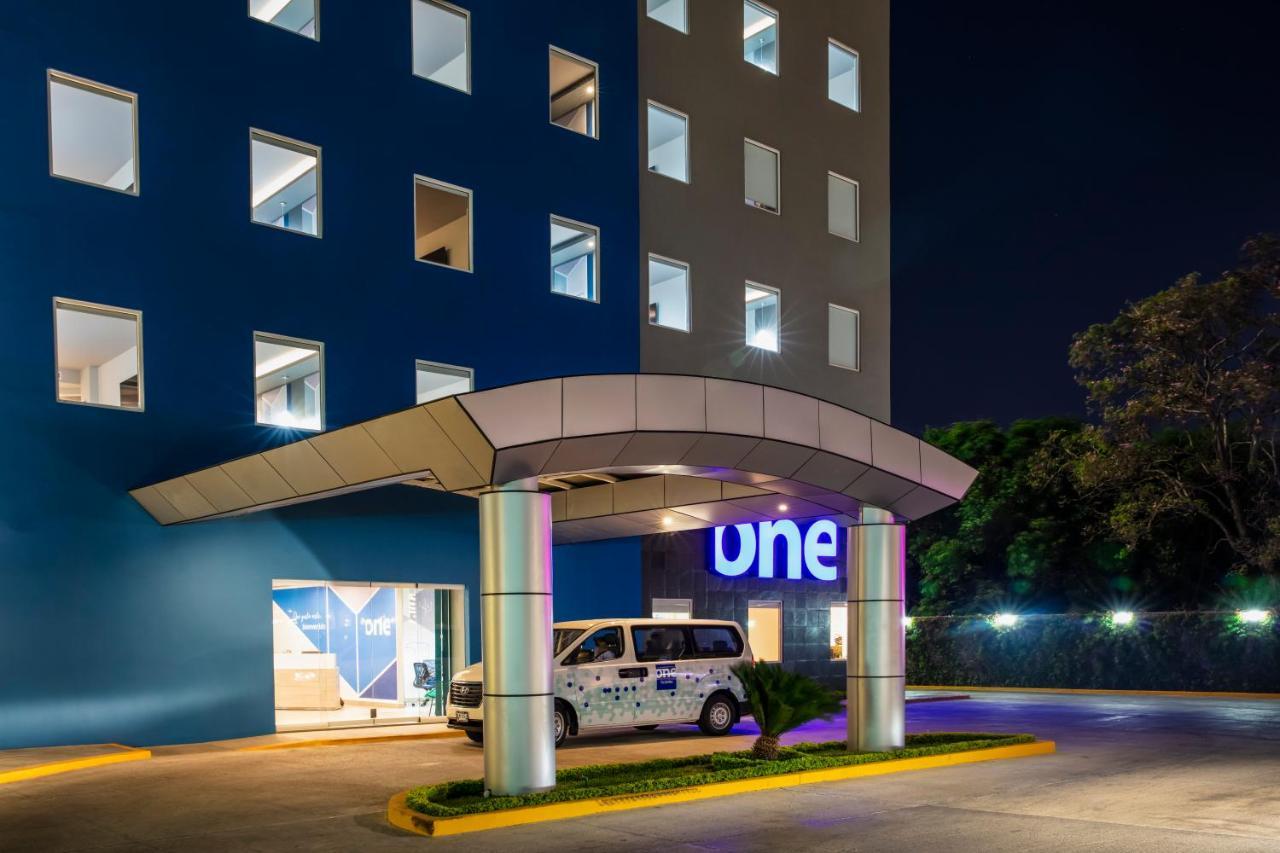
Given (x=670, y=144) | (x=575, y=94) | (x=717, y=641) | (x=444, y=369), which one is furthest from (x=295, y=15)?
(x=717, y=641)

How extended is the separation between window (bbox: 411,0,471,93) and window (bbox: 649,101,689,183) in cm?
480

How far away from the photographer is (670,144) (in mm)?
26562

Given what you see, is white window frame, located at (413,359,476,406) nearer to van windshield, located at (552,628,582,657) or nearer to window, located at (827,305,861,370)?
van windshield, located at (552,628,582,657)

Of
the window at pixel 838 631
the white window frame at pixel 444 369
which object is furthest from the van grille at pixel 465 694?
the window at pixel 838 631

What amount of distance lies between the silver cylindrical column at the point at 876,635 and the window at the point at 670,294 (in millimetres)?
11047

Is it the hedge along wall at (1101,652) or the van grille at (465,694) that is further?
the hedge along wall at (1101,652)

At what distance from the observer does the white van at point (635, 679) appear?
705 inches

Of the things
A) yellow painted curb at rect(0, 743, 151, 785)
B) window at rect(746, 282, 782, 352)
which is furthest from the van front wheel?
window at rect(746, 282, 782, 352)

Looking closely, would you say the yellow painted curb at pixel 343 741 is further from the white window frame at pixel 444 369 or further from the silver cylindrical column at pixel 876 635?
the silver cylindrical column at pixel 876 635

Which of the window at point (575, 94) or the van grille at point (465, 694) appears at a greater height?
the window at point (575, 94)

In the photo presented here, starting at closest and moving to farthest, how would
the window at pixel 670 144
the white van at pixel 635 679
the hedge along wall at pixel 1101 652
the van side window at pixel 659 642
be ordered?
the white van at pixel 635 679
the van side window at pixel 659 642
the window at pixel 670 144
the hedge along wall at pixel 1101 652

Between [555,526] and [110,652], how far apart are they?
7.48 metres

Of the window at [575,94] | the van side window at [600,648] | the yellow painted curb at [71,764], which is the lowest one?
the yellow painted curb at [71,764]

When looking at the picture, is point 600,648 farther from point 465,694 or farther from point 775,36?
point 775,36
